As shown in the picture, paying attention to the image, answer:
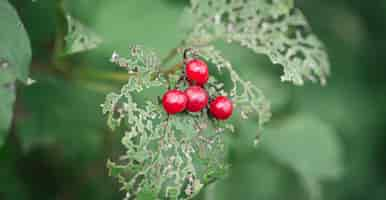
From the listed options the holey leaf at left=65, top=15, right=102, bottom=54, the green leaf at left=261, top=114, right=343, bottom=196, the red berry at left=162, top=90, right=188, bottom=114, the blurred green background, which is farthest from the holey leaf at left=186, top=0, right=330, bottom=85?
the green leaf at left=261, top=114, right=343, bottom=196

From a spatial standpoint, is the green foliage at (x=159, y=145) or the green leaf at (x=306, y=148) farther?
the green leaf at (x=306, y=148)

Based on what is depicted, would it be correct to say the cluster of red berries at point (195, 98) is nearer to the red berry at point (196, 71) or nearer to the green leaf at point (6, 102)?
the red berry at point (196, 71)

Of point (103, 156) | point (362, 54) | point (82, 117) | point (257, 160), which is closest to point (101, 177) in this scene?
point (103, 156)

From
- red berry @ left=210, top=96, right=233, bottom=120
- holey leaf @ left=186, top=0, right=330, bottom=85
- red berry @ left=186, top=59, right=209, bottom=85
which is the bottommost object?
red berry @ left=210, top=96, right=233, bottom=120

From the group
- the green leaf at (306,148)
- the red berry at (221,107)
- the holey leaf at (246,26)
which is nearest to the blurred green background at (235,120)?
the green leaf at (306,148)

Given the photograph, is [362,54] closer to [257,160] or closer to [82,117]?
[257,160]

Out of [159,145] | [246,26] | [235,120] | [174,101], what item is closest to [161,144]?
[159,145]

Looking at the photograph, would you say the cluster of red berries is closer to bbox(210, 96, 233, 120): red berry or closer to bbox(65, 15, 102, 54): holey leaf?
bbox(210, 96, 233, 120): red berry

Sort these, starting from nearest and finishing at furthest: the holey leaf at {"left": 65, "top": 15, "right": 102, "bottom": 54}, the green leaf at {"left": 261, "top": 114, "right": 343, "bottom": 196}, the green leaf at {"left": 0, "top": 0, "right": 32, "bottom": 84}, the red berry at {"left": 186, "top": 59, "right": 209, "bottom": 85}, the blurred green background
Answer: the green leaf at {"left": 0, "top": 0, "right": 32, "bottom": 84}
the red berry at {"left": 186, "top": 59, "right": 209, "bottom": 85}
the holey leaf at {"left": 65, "top": 15, "right": 102, "bottom": 54}
the blurred green background
the green leaf at {"left": 261, "top": 114, "right": 343, "bottom": 196}

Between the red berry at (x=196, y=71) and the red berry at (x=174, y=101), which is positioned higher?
the red berry at (x=196, y=71)
